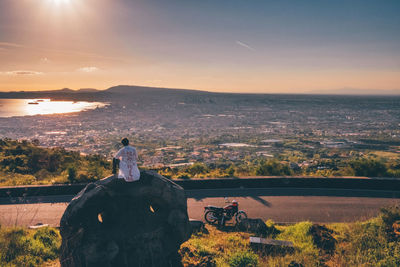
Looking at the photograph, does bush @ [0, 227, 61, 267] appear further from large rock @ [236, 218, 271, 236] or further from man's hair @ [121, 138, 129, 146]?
large rock @ [236, 218, 271, 236]

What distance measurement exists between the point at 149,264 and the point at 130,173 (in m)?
2.20

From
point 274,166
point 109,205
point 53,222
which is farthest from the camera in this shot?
point 274,166

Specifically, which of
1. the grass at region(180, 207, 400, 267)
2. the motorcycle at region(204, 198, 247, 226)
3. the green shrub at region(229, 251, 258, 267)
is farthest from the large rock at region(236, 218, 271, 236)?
the green shrub at region(229, 251, 258, 267)

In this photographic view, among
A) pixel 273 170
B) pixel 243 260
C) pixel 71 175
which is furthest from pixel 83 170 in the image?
pixel 243 260

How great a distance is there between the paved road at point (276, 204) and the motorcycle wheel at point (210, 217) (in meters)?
0.46

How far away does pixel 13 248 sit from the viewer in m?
6.54

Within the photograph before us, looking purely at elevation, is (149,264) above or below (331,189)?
above

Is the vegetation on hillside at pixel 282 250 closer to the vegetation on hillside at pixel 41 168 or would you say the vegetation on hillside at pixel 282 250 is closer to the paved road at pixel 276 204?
the paved road at pixel 276 204

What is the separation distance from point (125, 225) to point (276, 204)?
8680 millimetres

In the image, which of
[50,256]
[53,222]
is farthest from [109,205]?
[53,222]

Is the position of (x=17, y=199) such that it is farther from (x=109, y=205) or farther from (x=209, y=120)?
(x=209, y=120)

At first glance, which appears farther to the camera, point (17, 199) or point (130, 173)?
point (17, 199)

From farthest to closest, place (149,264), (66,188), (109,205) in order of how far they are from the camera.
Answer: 1. (66,188)
2. (109,205)
3. (149,264)

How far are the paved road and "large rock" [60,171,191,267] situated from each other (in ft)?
15.8
